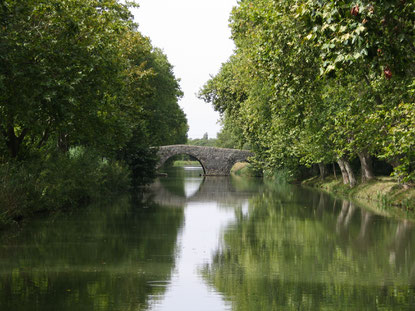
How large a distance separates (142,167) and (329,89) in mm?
19139

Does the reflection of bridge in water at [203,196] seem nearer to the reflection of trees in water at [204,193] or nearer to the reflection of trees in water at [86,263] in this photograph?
the reflection of trees in water at [204,193]

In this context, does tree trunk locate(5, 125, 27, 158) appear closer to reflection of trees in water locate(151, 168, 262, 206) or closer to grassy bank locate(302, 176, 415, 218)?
reflection of trees in water locate(151, 168, 262, 206)

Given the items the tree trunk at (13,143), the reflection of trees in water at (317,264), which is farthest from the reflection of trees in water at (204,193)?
the reflection of trees in water at (317,264)

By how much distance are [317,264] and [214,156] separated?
181 ft

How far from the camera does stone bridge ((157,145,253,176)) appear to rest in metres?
63.6

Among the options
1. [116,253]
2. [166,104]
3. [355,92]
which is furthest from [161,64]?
[116,253]

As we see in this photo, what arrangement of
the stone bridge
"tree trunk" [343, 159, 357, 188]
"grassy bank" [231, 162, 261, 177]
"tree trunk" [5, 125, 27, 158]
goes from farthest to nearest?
"grassy bank" [231, 162, 261, 177], the stone bridge, "tree trunk" [343, 159, 357, 188], "tree trunk" [5, 125, 27, 158]

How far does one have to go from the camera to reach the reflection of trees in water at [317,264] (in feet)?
26.4

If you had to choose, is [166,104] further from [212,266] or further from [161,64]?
[212,266]

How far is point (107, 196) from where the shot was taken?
95.0 feet

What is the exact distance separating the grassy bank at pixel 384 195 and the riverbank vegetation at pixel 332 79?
69cm

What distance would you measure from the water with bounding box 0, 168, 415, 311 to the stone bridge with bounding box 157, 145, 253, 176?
43761 mm

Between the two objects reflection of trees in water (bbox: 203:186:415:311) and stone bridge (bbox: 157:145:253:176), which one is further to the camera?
stone bridge (bbox: 157:145:253:176)

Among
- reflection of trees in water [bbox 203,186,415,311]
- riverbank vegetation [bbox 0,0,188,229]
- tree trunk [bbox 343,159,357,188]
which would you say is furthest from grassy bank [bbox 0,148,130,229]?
tree trunk [bbox 343,159,357,188]
